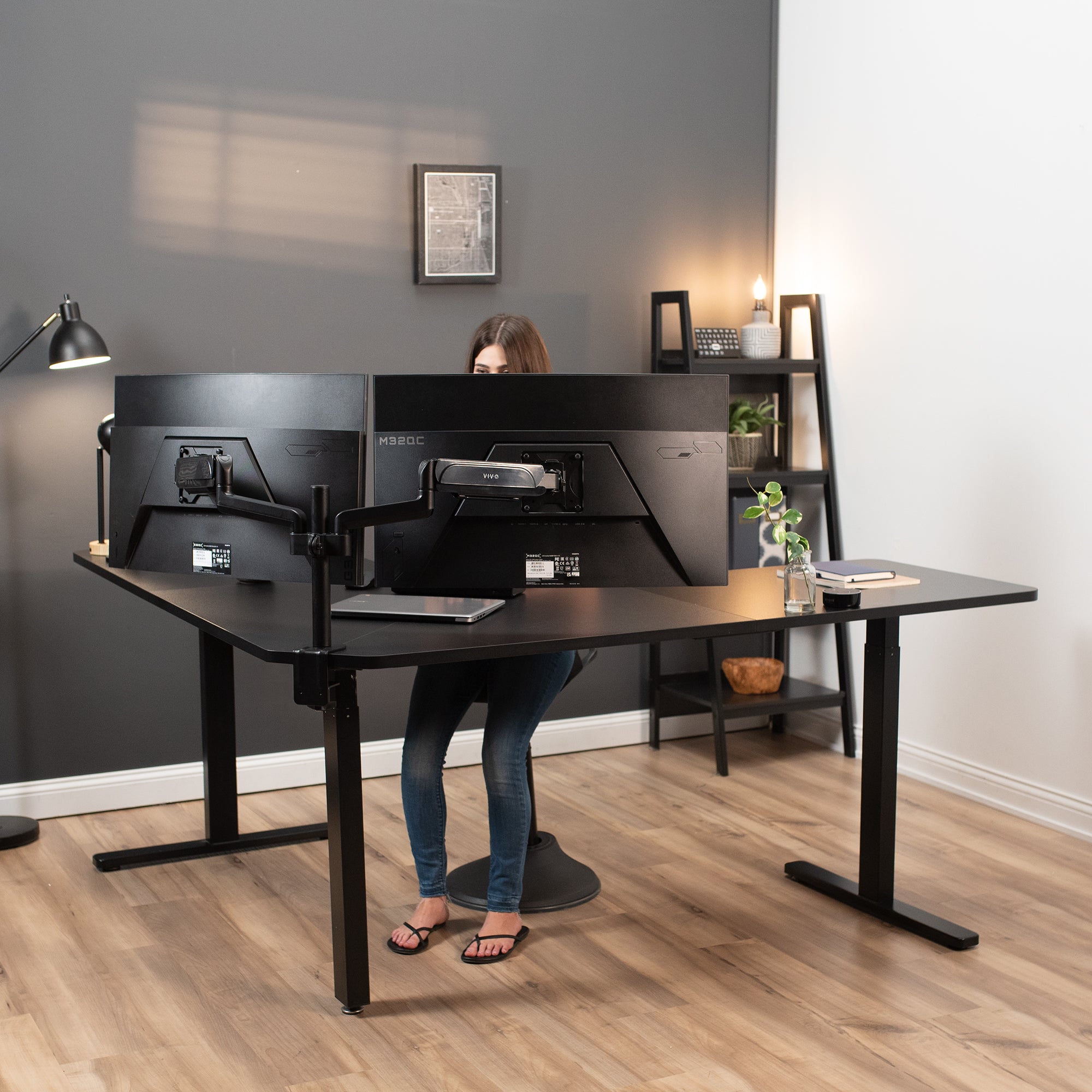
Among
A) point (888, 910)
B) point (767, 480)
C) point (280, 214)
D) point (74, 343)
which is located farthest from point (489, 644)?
point (767, 480)

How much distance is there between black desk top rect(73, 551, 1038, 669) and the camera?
77.4 inches

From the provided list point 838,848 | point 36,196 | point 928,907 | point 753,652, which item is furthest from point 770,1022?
point 36,196

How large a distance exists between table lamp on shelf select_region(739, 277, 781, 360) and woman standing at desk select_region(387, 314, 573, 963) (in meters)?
1.72

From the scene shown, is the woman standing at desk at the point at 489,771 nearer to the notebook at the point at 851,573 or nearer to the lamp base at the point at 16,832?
the notebook at the point at 851,573

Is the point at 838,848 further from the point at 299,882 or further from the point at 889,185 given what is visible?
the point at 889,185

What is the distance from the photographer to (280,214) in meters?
3.52

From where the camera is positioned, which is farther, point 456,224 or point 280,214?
point 456,224

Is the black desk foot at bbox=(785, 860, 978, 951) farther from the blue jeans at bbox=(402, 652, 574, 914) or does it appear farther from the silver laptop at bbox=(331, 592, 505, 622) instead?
the silver laptop at bbox=(331, 592, 505, 622)

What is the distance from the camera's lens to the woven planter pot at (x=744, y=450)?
12.9 ft

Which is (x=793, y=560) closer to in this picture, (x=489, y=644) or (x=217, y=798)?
(x=489, y=644)

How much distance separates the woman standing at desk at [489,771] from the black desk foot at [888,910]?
721mm

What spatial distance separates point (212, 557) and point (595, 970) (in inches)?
42.6

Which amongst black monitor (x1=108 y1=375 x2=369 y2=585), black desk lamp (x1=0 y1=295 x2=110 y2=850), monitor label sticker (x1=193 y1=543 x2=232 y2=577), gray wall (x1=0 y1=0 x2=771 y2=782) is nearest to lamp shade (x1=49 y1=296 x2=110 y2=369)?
black desk lamp (x1=0 y1=295 x2=110 y2=850)

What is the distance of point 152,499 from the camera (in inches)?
95.0
